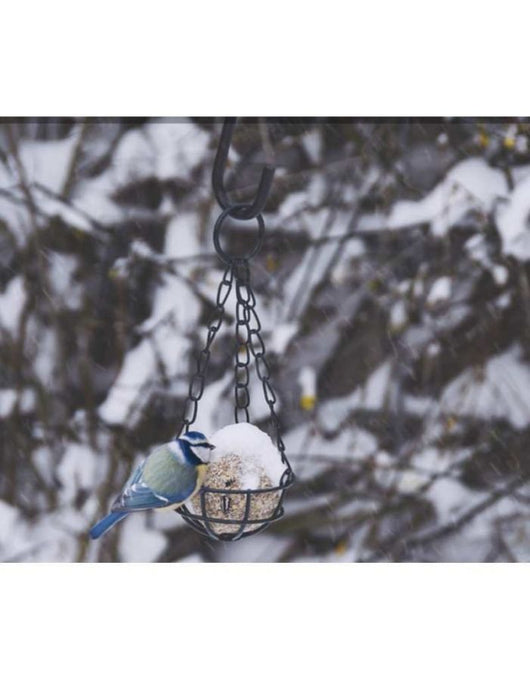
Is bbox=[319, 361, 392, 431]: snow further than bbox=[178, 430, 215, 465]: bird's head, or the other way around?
bbox=[319, 361, 392, 431]: snow

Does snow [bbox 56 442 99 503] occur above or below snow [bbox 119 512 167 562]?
above

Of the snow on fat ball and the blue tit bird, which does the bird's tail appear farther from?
the snow on fat ball

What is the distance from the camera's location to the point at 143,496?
1545mm

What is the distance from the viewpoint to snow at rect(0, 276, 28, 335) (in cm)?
294

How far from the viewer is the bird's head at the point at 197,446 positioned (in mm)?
1521

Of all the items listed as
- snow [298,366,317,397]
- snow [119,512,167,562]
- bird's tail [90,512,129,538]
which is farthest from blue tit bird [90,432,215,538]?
snow [119,512,167,562]

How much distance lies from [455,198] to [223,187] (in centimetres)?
179

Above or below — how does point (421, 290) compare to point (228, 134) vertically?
below

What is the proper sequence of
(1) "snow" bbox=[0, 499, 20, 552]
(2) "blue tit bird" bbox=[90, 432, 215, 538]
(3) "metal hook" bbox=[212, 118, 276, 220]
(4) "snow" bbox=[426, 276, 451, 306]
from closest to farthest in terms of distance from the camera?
(3) "metal hook" bbox=[212, 118, 276, 220] → (2) "blue tit bird" bbox=[90, 432, 215, 538] → (4) "snow" bbox=[426, 276, 451, 306] → (1) "snow" bbox=[0, 499, 20, 552]

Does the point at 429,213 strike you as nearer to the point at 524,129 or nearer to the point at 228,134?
the point at 524,129

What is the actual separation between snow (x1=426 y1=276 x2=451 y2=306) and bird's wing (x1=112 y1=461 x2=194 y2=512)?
166 cm

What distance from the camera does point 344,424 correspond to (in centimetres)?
304

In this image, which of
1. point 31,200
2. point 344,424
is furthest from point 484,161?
point 31,200

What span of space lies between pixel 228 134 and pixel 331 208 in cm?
161
